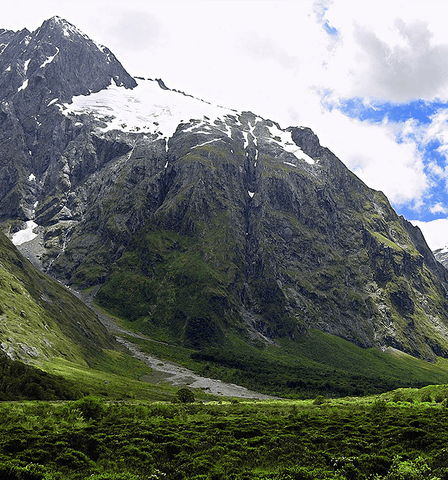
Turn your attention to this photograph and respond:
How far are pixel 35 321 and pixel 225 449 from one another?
124m

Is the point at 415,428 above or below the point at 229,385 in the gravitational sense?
above

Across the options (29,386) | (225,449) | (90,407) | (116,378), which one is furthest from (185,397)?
(225,449)

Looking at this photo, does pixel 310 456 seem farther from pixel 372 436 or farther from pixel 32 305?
pixel 32 305

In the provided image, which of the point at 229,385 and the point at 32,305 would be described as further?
→ the point at 229,385

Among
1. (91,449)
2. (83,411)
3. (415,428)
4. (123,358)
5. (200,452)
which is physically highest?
(415,428)

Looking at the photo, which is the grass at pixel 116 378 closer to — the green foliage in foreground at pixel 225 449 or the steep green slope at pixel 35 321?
the steep green slope at pixel 35 321

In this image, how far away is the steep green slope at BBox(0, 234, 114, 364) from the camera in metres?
112

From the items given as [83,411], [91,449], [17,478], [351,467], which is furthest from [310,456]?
[83,411]

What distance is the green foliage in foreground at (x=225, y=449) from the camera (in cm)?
2495

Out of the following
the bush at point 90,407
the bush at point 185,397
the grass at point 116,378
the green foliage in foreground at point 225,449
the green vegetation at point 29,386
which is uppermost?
the green foliage in foreground at point 225,449

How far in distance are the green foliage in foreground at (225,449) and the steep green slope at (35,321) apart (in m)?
77.5

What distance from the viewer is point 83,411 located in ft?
153

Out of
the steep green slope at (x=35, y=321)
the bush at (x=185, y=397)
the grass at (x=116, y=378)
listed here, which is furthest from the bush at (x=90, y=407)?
the steep green slope at (x=35, y=321)

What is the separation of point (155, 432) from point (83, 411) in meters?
16.7
